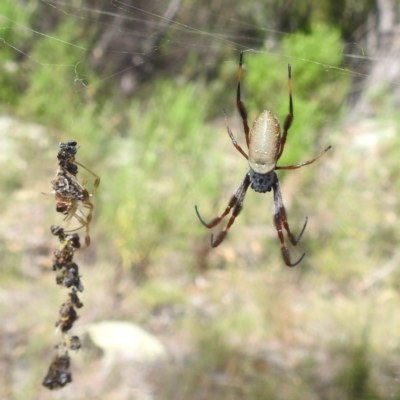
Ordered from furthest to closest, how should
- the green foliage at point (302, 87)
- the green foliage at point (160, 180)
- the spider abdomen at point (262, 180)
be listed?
the green foliage at point (302, 87) → the green foliage at point (160, 180) → the spider abdomen at point (262, 180)

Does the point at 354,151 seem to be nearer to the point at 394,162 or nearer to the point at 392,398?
the point at 394,162

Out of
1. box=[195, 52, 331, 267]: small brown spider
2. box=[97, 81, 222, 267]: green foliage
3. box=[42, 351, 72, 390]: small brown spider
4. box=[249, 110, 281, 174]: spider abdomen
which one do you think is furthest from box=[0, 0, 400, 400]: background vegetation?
box=[42, 351, 72, 390]: small brown spider

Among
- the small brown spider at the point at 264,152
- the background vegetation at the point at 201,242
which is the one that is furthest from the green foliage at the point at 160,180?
the small brown spider at the point at 264,152

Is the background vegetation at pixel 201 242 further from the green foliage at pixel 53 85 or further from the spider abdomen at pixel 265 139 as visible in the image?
the spider abdomen at pixel 265 139

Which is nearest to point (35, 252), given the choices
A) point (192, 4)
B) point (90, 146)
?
point (90, 146)

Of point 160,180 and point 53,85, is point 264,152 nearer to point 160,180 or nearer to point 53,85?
point 160,180

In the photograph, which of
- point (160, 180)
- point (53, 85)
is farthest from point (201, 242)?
point (53, 85)
